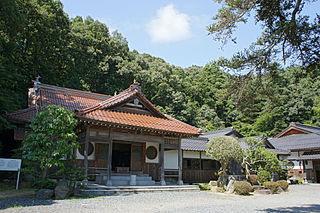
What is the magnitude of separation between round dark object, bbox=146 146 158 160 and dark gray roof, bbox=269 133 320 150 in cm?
1769

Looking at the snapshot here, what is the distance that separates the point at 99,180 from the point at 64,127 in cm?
412

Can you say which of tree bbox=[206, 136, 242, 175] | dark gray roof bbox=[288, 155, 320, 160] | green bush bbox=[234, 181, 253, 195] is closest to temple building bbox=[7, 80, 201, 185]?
tree bbox=[206, 136, 242, 175]

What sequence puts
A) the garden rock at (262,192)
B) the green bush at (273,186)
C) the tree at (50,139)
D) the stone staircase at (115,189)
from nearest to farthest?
the tree at (50,139), the stone staircase at (115,189), the garden rock at (262,192), the green bush at (273,186)

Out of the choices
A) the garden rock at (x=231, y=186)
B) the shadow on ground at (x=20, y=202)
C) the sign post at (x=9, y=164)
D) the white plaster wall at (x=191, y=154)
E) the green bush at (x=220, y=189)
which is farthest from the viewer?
the white plaster wall at (x=191, y=154)

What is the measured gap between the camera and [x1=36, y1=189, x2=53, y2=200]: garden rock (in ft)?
27.6

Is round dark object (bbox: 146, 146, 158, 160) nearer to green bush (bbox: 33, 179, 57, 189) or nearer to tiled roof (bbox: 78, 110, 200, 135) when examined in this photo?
tiled roof (bbox: 78, 110, 200, 135)

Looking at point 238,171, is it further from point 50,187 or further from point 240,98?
point 50,187

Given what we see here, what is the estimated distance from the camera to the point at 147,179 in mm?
13781

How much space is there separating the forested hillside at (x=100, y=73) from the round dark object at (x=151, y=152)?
6.13m

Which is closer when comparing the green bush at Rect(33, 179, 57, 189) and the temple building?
the green bush at Rect(33, 179, 57, 189)

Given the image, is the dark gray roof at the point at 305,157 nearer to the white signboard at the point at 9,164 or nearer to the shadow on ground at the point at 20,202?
the shadow on ground at the point at 20,202

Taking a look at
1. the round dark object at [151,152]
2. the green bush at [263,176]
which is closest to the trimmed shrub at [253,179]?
the green bush at [263,176]

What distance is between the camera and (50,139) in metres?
9.55

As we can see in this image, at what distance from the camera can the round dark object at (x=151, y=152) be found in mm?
15586
